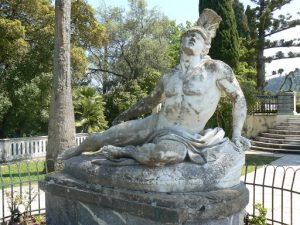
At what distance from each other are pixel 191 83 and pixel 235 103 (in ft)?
1.79

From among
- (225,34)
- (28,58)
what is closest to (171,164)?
(28,58)

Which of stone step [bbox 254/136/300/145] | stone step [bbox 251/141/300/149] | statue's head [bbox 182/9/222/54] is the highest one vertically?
statue's head [bbox 182/9/222/54]

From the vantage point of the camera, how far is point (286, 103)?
19953 mm

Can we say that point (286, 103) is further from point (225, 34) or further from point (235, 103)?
point (235, 103)

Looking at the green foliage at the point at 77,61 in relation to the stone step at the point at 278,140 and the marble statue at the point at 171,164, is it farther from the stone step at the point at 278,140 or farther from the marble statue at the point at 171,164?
the marble statue at the point at 171,164

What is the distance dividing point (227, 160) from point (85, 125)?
1521 cm

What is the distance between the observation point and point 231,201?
3484mm

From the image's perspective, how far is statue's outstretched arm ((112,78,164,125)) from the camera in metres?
4.27

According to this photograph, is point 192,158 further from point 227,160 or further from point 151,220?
point 151,220

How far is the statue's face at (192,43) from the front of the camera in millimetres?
3893

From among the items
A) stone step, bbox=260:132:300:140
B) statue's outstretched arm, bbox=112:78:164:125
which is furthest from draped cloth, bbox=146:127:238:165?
stone step, bbox=260:132:300:140

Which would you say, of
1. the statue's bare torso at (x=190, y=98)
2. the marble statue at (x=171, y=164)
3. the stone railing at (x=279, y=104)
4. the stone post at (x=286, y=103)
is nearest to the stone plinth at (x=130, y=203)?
the marble statue at (x=171, y=164)

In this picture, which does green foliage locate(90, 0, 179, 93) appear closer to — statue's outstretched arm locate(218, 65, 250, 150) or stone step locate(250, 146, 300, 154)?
stone step locate(250, 146, 300, 154)

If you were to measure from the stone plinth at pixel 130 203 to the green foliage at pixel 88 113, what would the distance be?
45.4 ft
